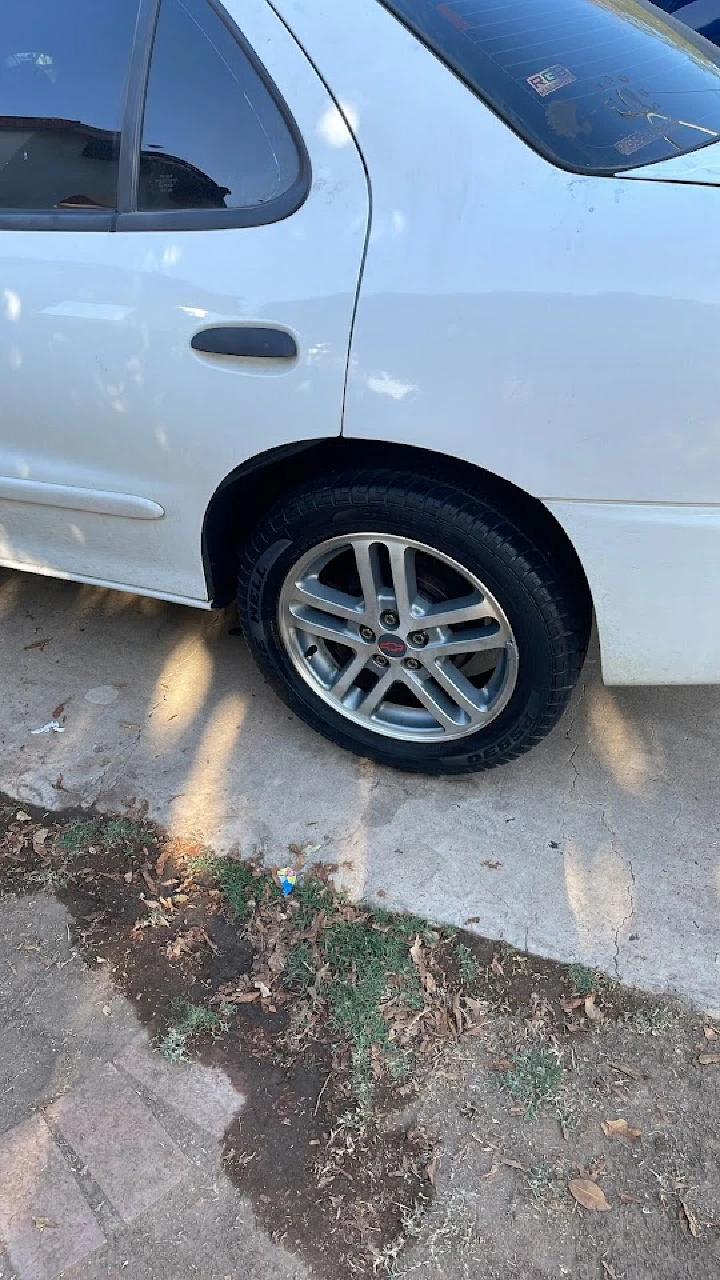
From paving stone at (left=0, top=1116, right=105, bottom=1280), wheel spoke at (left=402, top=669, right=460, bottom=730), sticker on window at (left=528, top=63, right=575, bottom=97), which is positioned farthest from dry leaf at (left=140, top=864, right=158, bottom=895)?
sticker on window at (left=528, top=63, right=575, bottom=97)

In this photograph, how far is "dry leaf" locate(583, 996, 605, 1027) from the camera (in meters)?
1.91

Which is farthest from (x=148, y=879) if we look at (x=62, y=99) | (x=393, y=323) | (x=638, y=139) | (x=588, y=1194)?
(x=638, y=139)

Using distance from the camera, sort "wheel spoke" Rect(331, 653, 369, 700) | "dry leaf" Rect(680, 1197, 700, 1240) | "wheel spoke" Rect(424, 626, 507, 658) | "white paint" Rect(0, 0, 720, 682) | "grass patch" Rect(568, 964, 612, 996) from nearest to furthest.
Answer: "dry leaf" Rect(680, 1197, 700, 1240), "white paint" Rect(0, 0, 720, 682), "grass patch" Rect(568, 964, 612, 996), "wheel spoke" Rect(424, 626, 507, 658), "wheel spoke" Rect(331, 653, 369, 700)

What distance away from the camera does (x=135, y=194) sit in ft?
6.69

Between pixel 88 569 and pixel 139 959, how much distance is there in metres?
1.13

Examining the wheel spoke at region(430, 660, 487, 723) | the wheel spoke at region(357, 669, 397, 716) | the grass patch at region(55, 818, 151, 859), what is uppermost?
the wheel spoke at region(430, 660, 487, 723)

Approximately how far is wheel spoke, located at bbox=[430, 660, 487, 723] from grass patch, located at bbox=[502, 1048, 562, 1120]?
810 millimetres

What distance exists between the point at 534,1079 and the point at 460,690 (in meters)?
0.92

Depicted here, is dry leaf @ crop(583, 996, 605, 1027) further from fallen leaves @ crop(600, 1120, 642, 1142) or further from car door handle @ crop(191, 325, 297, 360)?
car door handle @ crop(191, 325, 297, 360)

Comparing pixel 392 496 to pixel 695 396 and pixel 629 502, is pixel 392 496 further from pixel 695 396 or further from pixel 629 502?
pixel 695 396

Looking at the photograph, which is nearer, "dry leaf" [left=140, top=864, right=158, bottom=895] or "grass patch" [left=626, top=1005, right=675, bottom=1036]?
"grass patch" [left=626, top=1005, right=675, bottom=1036]

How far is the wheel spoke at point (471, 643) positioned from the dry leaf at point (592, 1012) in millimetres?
814

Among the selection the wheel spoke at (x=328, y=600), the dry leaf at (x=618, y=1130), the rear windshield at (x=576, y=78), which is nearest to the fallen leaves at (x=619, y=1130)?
the dry leaf at (x=618, y=1130)

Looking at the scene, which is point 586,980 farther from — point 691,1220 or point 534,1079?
point 691,1220
